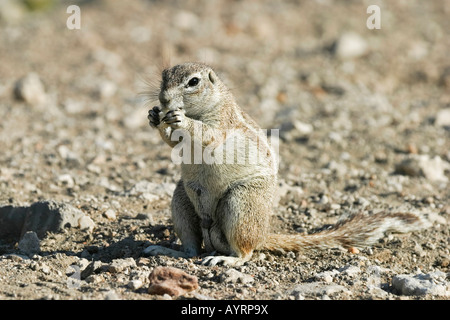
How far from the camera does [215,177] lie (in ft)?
18.4

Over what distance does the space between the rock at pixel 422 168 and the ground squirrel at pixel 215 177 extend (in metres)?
2.86

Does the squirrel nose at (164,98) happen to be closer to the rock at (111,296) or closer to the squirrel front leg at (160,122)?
the squirrel front leg at (160,122)

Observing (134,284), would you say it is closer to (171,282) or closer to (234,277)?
(171,282)

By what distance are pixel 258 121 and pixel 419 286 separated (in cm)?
556

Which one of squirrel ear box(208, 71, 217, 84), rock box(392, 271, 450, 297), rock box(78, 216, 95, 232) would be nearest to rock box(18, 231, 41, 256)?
rock box(78, 216, 95, 232)

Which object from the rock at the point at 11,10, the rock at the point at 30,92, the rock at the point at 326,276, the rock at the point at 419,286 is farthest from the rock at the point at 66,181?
the rock at the point at 11,10

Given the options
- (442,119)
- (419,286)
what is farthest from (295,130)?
(419,286)

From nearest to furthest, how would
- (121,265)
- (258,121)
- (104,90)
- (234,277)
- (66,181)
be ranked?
(234,277) → (121,265) → (66,181) → (258,121) → (104,90)

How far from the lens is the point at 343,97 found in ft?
37.3

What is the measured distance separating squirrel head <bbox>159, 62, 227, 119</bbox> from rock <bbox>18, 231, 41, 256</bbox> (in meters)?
1.75

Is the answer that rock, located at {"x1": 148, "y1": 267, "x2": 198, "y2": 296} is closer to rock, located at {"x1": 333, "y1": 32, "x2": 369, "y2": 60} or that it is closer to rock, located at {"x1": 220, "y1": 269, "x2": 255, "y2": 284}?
rock, located at {"x1": 220, "y1": 269, "x2": 255, "y2": 284}

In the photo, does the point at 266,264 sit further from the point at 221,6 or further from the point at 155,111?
the point at 221,6

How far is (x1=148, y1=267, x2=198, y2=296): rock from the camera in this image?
15.3ft

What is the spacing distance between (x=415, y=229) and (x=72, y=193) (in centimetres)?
378
